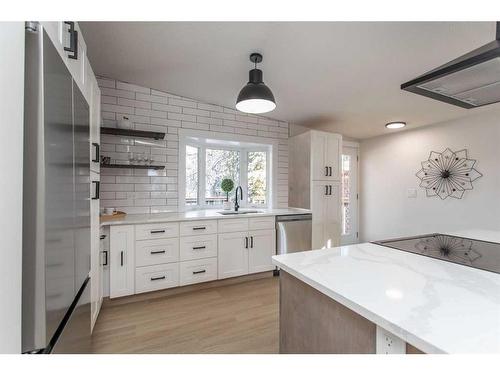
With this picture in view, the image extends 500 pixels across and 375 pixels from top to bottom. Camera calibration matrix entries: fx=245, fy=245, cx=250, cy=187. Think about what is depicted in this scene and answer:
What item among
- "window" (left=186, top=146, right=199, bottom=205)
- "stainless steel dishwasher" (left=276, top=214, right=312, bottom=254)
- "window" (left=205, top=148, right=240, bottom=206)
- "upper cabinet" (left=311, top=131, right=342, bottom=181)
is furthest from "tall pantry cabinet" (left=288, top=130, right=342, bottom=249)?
"window" (left=186, top=146, right=199, bottom=205)

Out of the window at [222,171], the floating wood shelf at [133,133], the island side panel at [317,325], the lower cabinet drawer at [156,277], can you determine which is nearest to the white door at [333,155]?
the window at [222,171]

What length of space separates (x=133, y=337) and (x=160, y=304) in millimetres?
551

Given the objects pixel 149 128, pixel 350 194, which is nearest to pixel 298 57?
pixel 149 128

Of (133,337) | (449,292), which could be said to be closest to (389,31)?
(449,292)

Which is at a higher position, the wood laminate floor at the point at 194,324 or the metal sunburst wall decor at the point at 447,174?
the metal sunburst wall decor at the point at 447,174

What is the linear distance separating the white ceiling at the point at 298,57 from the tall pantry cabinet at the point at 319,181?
0.53 meters

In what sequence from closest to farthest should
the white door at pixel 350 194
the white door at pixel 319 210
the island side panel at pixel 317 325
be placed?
1. the island side panel at pixel 317 325
2. the white door at pixel 319 210
3. the white door at pixel 350 194

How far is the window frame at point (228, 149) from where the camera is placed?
3.25 m

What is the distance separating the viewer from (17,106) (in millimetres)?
673

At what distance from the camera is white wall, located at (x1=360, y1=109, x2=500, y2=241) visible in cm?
309

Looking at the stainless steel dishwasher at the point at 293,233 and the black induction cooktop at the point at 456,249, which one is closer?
the black induction cooktop at the point at 456,249

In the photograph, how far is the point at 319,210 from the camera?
3615 millimetres

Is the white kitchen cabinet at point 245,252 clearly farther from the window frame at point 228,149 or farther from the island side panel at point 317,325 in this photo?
the island side panel at point 317,325

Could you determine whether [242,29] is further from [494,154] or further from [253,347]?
[494,154]
